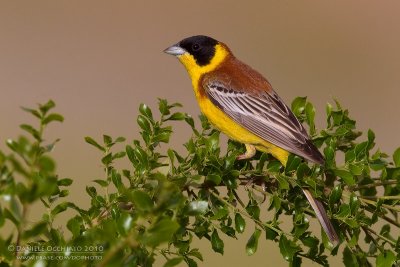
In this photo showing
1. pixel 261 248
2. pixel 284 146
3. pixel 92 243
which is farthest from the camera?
pixel 261 248

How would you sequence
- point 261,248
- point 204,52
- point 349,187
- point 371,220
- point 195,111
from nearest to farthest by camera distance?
point 371,220
point 349,187
point 204,52
point 261,248
point 195,111

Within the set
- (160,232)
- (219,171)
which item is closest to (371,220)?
(219,171)

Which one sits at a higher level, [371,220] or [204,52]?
[204,52]

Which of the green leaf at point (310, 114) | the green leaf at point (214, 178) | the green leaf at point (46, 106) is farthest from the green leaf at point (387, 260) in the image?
the green leaf at point (46, 106)

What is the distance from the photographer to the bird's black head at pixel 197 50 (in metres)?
4.36

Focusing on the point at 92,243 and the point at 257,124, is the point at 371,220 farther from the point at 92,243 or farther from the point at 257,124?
the point at 257,124

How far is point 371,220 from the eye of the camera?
2213mm

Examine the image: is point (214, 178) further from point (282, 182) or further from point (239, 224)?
point (282, 182)

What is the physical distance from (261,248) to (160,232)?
5.33 metres

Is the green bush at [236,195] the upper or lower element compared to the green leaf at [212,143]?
lower

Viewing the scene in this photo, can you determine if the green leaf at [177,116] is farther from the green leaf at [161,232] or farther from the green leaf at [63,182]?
the green leaf at [161,232]

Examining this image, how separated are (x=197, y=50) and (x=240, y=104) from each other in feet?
2.20

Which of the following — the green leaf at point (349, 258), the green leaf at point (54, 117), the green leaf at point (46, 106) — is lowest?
the green leaf at point (349, 258)

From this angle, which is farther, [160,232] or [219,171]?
[219,171]
